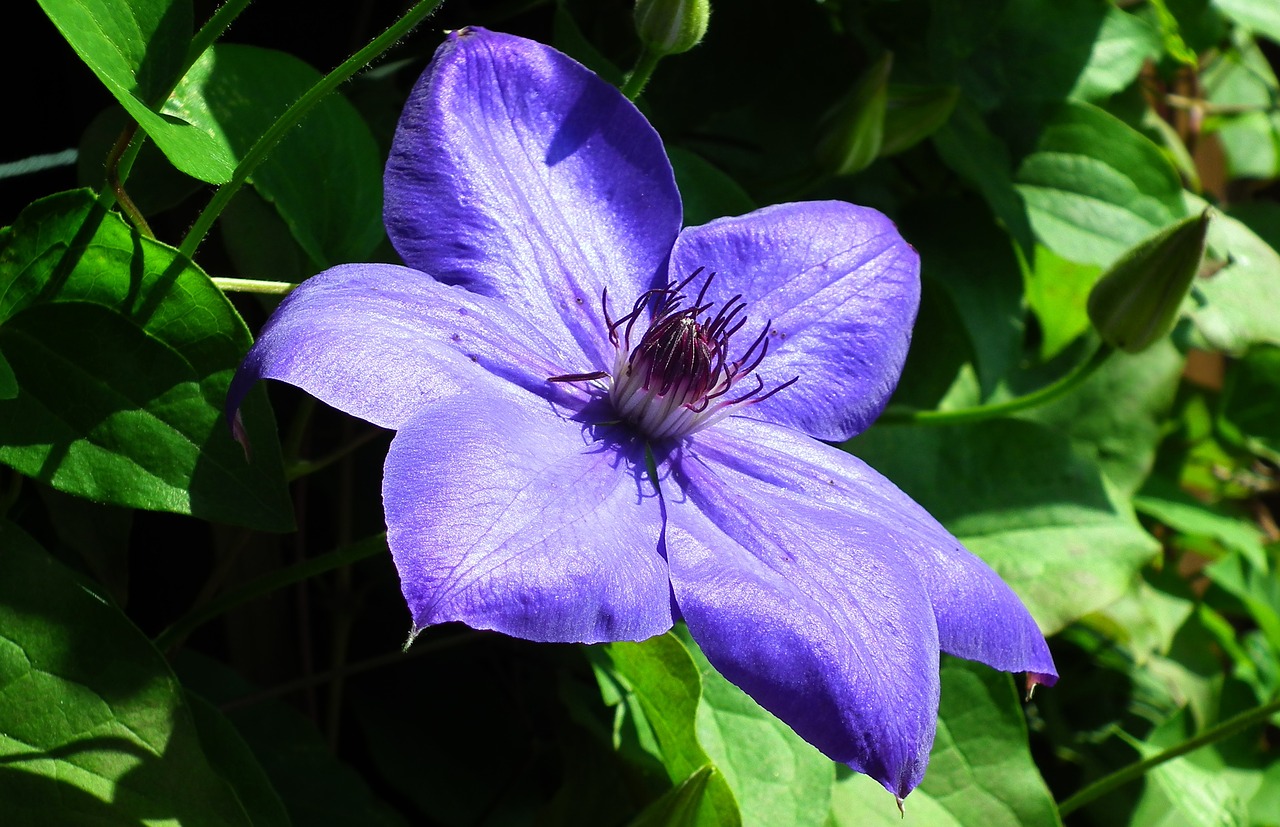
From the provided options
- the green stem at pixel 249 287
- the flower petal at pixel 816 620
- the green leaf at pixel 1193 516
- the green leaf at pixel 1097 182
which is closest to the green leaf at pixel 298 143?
the green stem at pixel 249 287

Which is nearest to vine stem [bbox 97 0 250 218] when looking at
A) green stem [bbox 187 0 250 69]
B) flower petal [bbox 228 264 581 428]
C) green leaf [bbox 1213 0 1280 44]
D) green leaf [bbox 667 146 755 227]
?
green stem [bbox 187 0 250 69]

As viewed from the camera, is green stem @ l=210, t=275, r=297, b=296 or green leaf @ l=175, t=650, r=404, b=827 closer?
green stem @ l=210, t=275, r=297, b=296

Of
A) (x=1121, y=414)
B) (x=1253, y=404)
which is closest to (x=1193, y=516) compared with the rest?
(x=1121, y=414)

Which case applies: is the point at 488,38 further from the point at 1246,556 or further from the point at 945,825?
the point at 1246,556

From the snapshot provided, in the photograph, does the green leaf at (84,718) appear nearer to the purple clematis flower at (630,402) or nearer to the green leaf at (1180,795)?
the purple clematis flower at (630,402)

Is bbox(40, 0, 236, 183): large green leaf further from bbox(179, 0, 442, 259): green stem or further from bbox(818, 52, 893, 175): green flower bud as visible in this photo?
bbox(818, 52, 893, 175): green flower bud
